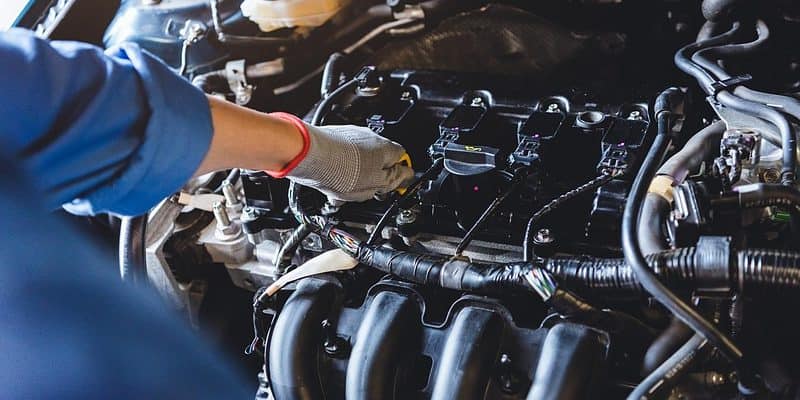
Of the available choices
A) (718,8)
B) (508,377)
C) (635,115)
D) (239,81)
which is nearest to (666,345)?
(508,377)

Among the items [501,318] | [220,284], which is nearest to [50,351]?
[501,318]

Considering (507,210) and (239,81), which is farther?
(239,81)

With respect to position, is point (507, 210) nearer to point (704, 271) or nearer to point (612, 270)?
point (612, 270)

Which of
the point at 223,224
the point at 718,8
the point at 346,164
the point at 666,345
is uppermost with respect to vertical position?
the point at 718,8

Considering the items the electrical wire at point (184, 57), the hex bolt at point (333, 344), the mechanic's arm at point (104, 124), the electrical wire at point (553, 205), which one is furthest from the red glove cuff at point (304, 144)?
the electrical wire at point (184, 57)

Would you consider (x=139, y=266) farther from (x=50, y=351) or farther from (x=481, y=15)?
(x=481, y=15)

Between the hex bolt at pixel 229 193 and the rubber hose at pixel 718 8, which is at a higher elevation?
the rubber hose at pixel 718 8

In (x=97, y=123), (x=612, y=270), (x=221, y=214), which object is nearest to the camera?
(x=97, y=123)

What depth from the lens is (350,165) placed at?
126cm

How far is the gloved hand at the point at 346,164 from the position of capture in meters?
1.21

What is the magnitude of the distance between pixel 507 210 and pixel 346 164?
0.87 ft

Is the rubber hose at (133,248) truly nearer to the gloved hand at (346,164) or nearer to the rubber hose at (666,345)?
the gloved hand at (346,164)

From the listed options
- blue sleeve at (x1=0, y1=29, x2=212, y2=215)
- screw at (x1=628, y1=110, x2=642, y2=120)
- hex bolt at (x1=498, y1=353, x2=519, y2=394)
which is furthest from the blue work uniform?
screw at (x1=628, y1=110, x2=642, y2=120)

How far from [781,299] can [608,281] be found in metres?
0.20
